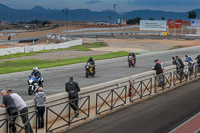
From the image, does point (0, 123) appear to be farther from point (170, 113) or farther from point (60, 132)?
point (170, 113)

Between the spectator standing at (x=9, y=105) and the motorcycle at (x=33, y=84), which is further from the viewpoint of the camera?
the motorcycle at (x=33, y=84)

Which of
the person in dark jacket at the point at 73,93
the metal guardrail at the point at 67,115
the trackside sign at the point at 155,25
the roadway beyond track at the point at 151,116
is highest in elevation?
the trackside sign at the point at 155,25

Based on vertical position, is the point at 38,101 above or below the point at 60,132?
above

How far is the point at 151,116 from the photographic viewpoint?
1573cm

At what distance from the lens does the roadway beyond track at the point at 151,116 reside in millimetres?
13711

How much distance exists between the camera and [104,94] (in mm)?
17031

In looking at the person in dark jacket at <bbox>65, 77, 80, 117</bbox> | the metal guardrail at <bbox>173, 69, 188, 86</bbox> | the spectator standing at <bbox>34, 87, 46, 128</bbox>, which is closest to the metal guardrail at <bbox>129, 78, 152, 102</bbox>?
the metal guardrail at <bbox>173, 69, 188, 86</bbox>

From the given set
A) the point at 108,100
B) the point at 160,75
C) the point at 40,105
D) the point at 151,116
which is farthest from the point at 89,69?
the point at 40,105

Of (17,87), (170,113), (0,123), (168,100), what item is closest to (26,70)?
(17,87)

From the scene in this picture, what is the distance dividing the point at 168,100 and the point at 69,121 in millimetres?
7388

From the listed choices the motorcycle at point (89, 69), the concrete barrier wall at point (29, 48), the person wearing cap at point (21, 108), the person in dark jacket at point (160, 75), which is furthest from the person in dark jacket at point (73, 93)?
the concrete barrier wall at point (29, 48)

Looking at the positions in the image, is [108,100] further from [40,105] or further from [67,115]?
[40,105]

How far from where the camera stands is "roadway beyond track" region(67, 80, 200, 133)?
1371cm

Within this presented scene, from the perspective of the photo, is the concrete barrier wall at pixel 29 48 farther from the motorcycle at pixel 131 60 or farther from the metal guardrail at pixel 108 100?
the metal guardrail at pixel 108 100
